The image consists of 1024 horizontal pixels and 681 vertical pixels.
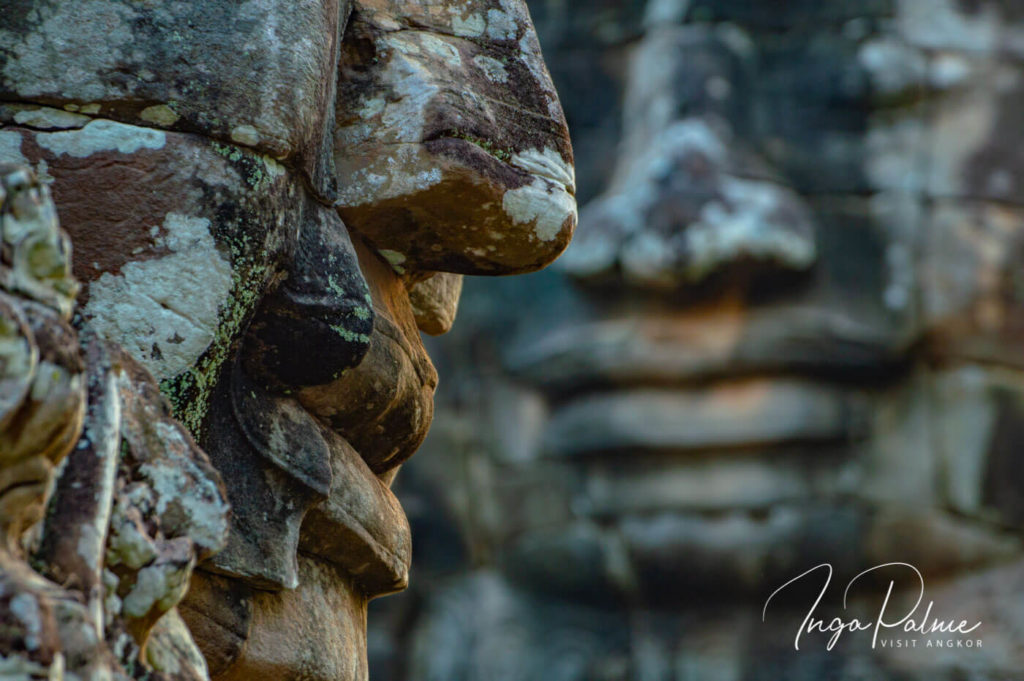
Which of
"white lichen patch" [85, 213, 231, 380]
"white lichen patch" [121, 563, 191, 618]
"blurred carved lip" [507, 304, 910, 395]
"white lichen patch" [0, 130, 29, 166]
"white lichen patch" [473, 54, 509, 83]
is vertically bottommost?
"blurred carved lip" [507, 304, 910, 395]

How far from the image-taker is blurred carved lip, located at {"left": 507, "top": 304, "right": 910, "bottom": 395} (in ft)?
11.6

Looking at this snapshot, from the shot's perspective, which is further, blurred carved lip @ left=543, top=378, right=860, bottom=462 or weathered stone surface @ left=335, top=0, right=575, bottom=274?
blurred carved lip @ left=543, top=378, right=860, bottom=462

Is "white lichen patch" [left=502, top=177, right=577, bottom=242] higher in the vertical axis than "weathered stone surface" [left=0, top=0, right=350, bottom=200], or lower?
lower

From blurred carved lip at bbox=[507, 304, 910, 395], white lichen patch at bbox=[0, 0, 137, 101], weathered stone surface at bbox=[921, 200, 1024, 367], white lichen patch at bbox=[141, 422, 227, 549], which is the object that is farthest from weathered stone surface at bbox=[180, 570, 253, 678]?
weathered stone surface at bbox=[921, 200, 1024, 367]

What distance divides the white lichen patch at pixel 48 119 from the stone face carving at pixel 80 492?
10.0 inches

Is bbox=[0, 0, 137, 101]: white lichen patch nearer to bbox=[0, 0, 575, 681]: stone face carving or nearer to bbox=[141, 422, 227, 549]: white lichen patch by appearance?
bbox=[0, 0, 575, 681]: stone face carving

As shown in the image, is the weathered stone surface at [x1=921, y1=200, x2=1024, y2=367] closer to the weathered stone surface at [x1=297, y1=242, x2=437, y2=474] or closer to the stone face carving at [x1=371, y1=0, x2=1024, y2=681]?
the stone face carving at [x1=371, y1=0, x2=1024, y2=681]

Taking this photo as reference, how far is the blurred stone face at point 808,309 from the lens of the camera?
3500 millimetres

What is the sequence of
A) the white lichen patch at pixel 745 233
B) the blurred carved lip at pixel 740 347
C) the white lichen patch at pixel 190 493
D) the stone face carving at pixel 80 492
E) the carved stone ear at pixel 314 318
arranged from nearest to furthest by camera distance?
1. the stone face carving at pixel 80 492
2. the white lichen patch at pixel 190 493
3. the carved stone ear at pixel 314 318
4. the white lichen patch at pixel 745 233
5. the blurred carved lip at pixel 740 347

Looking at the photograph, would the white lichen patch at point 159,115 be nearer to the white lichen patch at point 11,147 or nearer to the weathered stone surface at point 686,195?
the white lichen patch at point 11,147

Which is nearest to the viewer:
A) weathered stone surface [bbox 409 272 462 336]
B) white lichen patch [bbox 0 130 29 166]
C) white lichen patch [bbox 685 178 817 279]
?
white lichen patch [bbox 0 130 29 166]

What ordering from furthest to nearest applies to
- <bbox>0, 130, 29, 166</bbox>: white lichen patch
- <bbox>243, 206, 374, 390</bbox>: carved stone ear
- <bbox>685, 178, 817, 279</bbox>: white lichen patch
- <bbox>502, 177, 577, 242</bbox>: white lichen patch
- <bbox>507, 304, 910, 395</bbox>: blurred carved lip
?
<bbox>507, 304, 910, 395</bbox>: blurred carved lip, <bbox>685, 178, 817, 279</bbox>: white lichen patch, <bbox>502, 177, 577, 242</bbox>: white lichen patch, <bbox>243, 206, 374, 390</bbox>: carved stone ear, <bbox>0, 130, 29, 166</bbox>: white lichen patch

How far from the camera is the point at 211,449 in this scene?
1038 mm

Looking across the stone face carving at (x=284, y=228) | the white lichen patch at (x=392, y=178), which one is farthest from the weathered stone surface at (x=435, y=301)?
the white lichen patch at (x=392, y=178)
